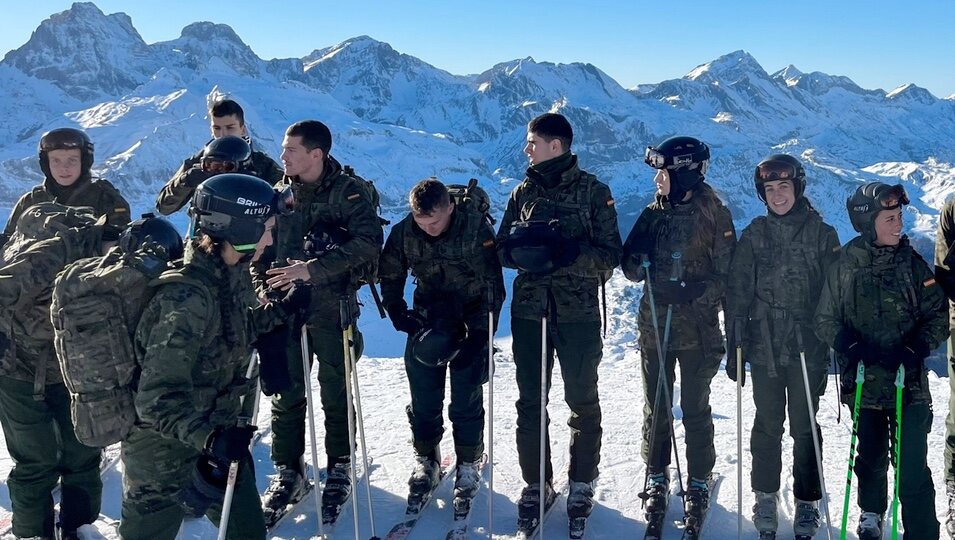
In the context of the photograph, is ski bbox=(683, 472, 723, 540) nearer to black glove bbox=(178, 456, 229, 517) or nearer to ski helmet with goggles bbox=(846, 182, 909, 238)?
ski helmet with goggles bbox=(846, 182, 909, 238)

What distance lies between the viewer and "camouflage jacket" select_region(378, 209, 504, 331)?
236 inches

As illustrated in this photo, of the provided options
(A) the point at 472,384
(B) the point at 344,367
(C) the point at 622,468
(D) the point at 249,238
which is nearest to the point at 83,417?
(D) the point at 249,238

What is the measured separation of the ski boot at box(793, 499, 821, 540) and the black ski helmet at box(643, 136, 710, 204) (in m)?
2.70

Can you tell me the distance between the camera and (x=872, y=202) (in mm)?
5070

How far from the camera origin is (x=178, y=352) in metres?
3.66

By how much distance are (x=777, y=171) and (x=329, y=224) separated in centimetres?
378

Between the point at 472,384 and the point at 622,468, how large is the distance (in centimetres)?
220

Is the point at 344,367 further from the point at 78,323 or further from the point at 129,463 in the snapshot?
the point at 78,323

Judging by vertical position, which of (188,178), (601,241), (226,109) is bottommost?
(601,241)

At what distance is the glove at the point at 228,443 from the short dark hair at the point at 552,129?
11.1 feet

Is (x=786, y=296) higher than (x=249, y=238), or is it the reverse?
(x=249, y=238)

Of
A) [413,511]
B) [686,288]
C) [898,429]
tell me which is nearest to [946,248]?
[898,429]

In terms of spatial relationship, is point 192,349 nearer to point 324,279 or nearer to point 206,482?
point 206,482

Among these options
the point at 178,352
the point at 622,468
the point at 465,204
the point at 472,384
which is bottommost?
the point at 622,468
